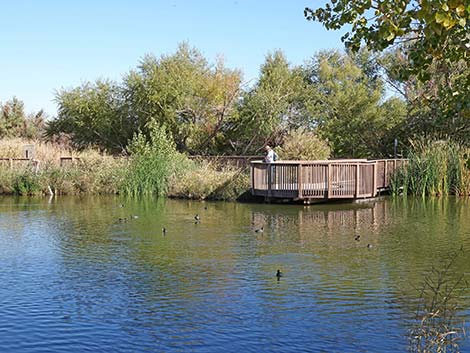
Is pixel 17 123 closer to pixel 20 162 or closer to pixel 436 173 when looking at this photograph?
pixel 20 162

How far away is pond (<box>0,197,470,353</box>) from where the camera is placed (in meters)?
7.34

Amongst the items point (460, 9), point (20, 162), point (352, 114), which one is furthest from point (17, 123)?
point (460, 9)

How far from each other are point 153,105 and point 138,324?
85.6 feet

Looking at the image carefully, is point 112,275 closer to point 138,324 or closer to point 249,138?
point 138,324

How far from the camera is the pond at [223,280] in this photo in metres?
7.34

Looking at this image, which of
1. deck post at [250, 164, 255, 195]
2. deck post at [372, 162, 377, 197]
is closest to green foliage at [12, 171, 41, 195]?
deck post at [250, 164, 255, 195]

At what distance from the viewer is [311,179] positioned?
20812mm

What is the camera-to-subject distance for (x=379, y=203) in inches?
847

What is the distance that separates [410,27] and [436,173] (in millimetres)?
19607

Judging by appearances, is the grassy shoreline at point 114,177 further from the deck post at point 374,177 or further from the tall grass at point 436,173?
the tall grass at point 436,173

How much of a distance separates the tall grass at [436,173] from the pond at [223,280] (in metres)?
4.95

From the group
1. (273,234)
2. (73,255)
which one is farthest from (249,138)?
(73,255)

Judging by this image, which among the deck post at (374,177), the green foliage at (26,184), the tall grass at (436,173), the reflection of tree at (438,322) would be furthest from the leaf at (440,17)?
the green foliage at (26,184)

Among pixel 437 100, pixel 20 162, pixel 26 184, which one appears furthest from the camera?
pixel 20 162
